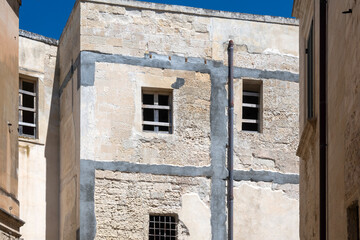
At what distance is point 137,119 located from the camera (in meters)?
18.9

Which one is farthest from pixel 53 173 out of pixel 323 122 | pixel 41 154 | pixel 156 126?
pixel 323 122

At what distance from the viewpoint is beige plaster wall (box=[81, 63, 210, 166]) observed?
1861 centimetres

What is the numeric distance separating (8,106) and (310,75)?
479 centimetres

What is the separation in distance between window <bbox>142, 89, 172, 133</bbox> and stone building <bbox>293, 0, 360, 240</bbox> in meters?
5.90

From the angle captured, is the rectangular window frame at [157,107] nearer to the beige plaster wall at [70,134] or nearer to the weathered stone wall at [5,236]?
the beige plaster wall at [70,134]

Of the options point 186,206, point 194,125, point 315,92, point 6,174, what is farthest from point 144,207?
point 315,92

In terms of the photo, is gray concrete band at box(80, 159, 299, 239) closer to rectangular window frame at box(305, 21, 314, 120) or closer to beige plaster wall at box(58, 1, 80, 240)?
beige plaster wall at box(58, 1, 80, 240)

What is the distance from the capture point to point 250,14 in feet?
66.6

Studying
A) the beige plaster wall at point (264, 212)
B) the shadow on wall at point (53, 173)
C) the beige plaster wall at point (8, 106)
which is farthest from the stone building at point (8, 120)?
the beige plaster wall at point (264, 212)

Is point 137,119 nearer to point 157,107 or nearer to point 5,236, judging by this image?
point 157,107

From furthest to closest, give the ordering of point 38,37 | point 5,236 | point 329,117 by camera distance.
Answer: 1. point 38,37
2. point 5,236
3. point 329,117

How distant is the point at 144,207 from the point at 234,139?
2.63 m

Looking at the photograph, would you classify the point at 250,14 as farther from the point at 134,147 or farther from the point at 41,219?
the point at 41,219

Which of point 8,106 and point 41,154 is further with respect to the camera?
point 41,154
